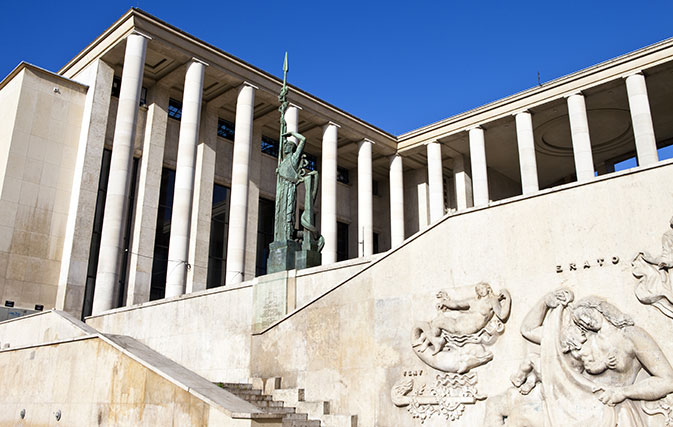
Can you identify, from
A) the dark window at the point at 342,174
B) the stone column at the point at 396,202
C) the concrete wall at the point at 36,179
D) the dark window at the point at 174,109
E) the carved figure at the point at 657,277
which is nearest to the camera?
the carved figure at the point at 657,277

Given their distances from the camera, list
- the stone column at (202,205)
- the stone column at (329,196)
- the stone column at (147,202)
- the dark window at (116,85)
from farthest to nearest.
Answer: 1. the stone column at (329,196)
2. the dark window at (116,85)
3. the stone column at (202,205)
4. the stone column at (147,202)

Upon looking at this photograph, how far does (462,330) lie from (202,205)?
65.7 feet

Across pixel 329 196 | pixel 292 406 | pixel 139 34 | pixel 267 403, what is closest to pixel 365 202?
pixel 329 196

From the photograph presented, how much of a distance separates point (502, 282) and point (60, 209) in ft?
67.0

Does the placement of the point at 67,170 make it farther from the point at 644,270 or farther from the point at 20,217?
the point at 644,270

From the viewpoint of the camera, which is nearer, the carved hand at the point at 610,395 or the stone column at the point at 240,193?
the carved hand at the point at 610,395

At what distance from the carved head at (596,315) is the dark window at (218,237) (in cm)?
2182

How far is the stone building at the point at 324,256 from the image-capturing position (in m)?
9.38

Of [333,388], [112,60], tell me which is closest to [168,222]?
[112,60]

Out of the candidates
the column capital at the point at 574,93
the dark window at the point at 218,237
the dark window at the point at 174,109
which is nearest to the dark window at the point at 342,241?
the dark window at the point at 218,237

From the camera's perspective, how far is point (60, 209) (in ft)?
81.3

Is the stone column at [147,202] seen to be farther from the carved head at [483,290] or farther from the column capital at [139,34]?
the carved head at [483,290]

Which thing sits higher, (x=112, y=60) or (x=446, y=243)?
(x=112, y=60)

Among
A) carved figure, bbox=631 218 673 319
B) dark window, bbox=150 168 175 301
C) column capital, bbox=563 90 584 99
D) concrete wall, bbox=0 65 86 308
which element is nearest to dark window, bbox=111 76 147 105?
concrete wall, bbox=0 65 86 308
